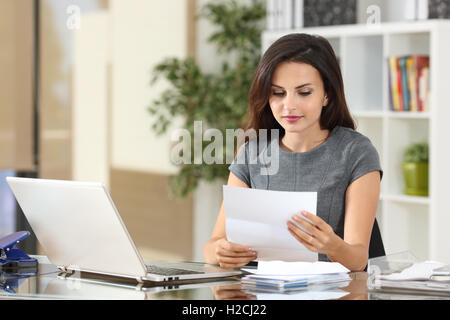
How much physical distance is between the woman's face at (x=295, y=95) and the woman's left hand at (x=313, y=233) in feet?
1.46

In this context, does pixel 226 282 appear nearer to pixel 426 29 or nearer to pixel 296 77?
pixel 296 77

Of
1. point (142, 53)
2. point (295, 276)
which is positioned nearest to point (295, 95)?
point (295, 276)

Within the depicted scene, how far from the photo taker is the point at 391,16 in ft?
13.8

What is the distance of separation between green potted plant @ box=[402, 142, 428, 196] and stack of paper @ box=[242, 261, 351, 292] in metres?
2.13

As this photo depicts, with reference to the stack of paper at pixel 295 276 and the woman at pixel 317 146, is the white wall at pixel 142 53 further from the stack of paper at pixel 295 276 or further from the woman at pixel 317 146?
the stack of paper at pixel 295 276

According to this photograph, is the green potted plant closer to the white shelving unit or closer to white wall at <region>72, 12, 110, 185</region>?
the white shelving unit

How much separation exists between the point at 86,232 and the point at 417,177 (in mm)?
2430

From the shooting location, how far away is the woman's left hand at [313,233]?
5.77 feet

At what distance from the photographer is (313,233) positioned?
1.78 m

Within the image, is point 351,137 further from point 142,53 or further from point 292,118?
point 142,53

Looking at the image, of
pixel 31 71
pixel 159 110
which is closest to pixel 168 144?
pixel 159 110

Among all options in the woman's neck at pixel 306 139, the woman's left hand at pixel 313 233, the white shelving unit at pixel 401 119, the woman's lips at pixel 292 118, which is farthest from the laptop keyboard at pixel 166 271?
the white shelving unit at pixel 401 119

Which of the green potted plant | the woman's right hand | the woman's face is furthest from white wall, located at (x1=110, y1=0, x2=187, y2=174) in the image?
the woman's right hand

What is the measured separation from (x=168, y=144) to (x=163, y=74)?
1.54ft
